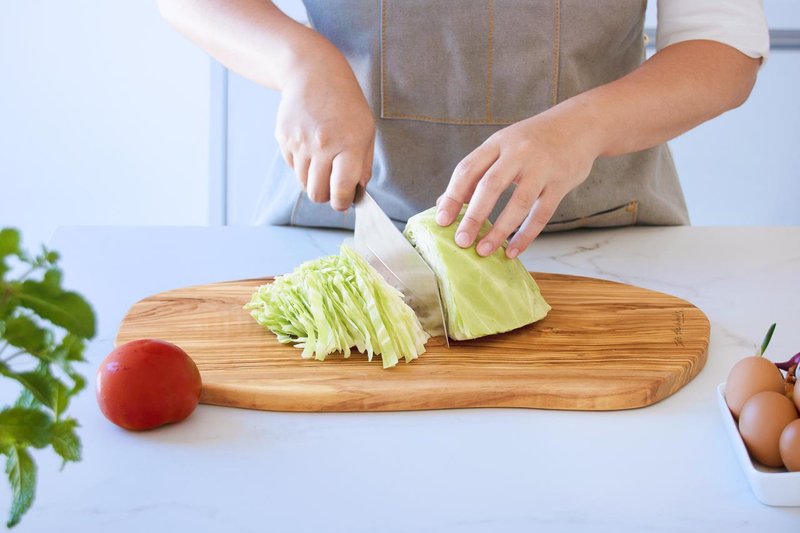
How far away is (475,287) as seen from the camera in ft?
4.50

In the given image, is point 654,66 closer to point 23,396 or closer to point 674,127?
point 674,127

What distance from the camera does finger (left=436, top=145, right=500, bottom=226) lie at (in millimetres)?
1383

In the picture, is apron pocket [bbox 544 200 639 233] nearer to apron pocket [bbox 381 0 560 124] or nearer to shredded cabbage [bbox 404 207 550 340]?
apron pocket [bbox 381 0 560 124]

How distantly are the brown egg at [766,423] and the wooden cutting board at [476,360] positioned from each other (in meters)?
0.21

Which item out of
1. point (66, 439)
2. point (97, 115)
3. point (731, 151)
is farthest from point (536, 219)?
point (97, 115)

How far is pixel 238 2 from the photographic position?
168cm

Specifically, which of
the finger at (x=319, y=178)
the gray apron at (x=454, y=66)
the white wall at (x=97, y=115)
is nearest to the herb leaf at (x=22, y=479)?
the finger at (x=319, y=178)

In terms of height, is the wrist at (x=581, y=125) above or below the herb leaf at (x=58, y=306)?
below

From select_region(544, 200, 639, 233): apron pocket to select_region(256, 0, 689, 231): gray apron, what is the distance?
96mm

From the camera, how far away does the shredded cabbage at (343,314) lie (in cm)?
127

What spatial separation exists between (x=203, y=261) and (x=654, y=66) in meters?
0.95

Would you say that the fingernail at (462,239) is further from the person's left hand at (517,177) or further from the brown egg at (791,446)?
the brown egg at (791,446)

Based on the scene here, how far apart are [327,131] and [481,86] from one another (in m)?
0.48

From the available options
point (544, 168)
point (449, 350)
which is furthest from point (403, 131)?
point (449, 350)
